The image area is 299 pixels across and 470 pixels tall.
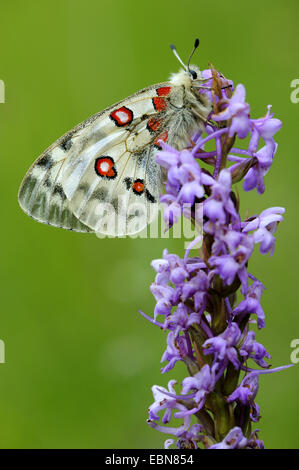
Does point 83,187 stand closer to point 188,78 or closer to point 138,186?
point 138,186

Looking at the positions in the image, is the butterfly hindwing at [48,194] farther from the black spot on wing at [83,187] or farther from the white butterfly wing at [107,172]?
the black spot on wing at [83,187]

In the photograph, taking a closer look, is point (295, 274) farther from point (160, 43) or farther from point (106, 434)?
point (160, 43)

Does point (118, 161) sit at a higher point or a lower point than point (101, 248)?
lower

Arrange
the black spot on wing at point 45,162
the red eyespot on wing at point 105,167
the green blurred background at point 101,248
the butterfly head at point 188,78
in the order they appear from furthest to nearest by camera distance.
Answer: the green blurred background at point 101,248, the black spot on wing at point 45,162, the red eyespot on wing at point 105,167, the butterfly head at point 188,78
